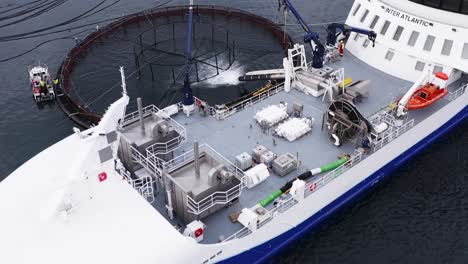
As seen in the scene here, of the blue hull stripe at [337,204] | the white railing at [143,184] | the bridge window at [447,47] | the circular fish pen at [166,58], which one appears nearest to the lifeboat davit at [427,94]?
the bridge window at [447,47]

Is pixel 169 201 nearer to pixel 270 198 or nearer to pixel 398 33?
pixel 270 198

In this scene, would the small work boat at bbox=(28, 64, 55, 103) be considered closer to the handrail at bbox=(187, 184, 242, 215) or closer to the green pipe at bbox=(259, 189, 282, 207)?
the handrail at bbox=(187, 184, 242, 215)

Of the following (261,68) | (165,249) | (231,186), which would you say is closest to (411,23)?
(261,68)

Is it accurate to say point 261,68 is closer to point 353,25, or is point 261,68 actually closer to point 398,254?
point 353,25

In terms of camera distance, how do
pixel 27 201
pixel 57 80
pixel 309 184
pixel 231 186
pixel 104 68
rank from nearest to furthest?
1. pixel 27 201
2. pixel 231 186
3. pixel 309 184
4. pixel 57 80
5. pixel 104 68

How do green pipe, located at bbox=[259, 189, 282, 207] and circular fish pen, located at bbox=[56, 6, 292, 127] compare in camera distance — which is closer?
green pipe, located at bbox=[259, 189, 282, 207]

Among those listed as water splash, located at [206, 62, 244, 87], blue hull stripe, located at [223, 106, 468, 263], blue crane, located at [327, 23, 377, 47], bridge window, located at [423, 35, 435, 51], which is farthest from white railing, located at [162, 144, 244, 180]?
bridge window, located at [423, 35, 435, 51]

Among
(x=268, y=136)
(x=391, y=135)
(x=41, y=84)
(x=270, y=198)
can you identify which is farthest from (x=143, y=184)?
(x=41, y=84)
